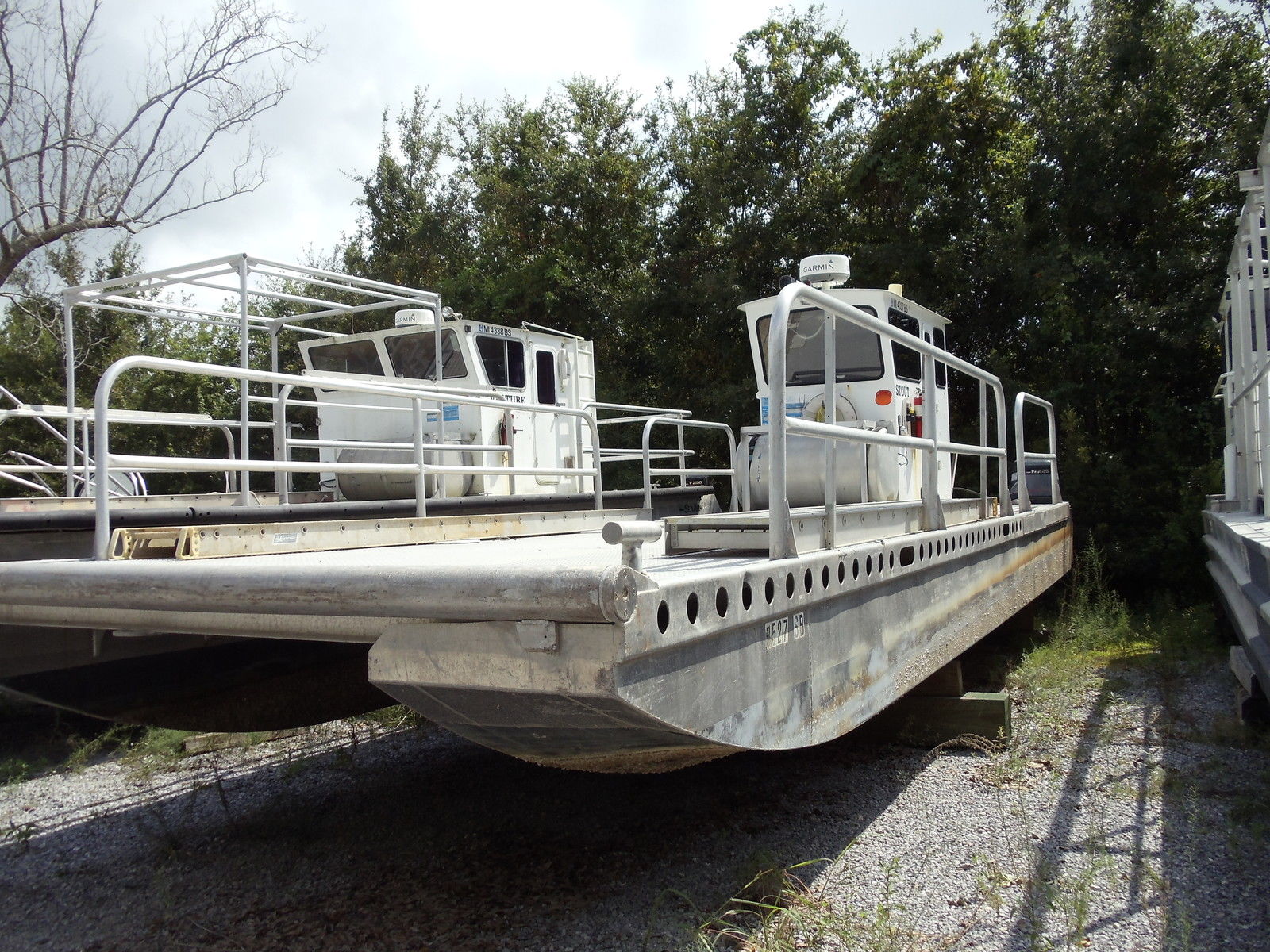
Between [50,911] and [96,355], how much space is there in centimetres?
1971

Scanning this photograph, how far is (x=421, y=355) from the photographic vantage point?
9086 millimetres

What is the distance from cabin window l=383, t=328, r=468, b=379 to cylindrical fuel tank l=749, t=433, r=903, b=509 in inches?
182

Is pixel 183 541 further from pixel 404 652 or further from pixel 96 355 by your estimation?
pixel 96 355

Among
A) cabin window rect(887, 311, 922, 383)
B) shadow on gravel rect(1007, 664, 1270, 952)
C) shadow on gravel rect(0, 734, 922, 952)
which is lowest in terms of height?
shadow on gravel rect(0, 734, 922, 952)

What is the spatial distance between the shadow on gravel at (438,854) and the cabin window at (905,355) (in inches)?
102

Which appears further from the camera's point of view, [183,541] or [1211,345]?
[1211,345]

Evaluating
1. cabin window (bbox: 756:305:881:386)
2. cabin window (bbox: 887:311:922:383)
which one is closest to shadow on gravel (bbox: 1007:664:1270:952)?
cabin window (bbox: 887:311:922:383)

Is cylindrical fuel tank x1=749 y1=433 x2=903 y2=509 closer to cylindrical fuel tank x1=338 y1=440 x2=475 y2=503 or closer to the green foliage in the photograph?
cylindrical fuel tank x1=338 y1=440 x2=475 y2=503

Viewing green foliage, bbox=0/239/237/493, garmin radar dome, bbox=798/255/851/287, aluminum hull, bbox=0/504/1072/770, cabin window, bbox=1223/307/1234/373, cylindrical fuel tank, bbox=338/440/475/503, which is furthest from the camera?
green foliage, bbox=0/239/237/493

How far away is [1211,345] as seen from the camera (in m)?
Result: 11.7

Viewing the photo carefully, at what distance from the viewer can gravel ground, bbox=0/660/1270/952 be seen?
135 inches

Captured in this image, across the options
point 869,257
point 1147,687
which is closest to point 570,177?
point 869,257

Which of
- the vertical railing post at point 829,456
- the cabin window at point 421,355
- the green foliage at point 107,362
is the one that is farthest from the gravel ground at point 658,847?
the green foliage at point 107,362

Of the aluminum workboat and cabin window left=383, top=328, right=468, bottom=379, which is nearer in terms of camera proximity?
the aluminum workboat
